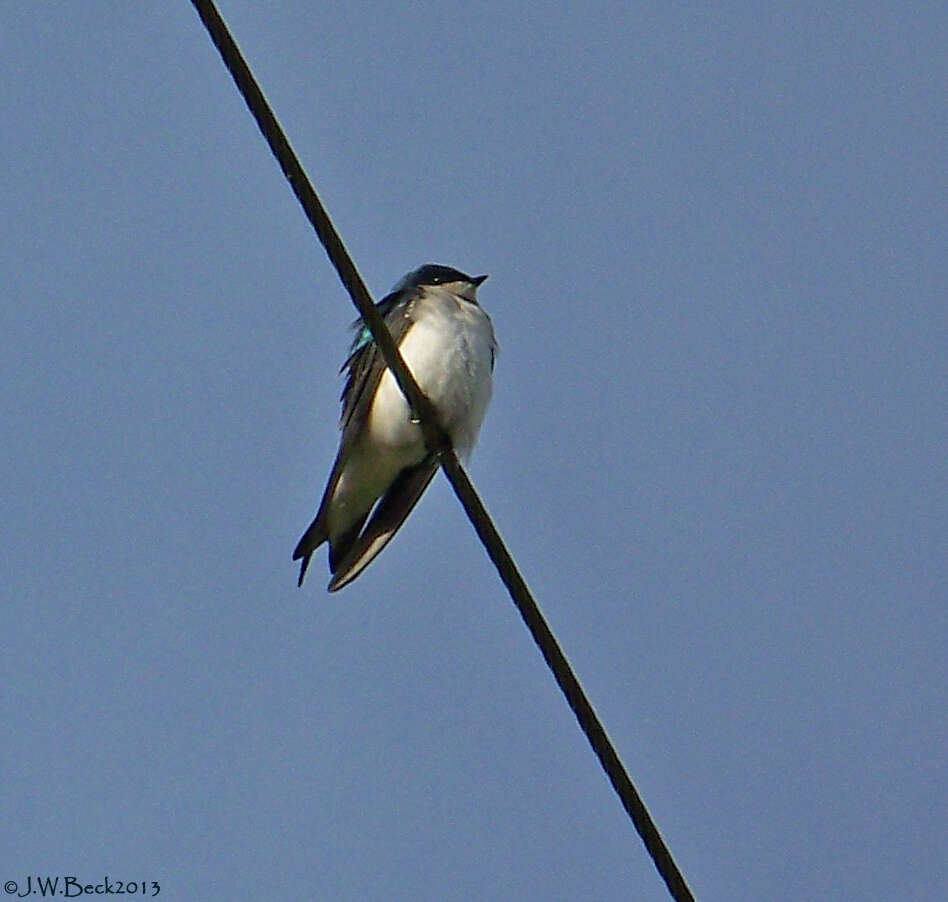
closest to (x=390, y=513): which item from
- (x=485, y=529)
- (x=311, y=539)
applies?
(x=311, y=539)

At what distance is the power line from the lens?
3234mm

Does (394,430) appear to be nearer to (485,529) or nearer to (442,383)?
(442,383)

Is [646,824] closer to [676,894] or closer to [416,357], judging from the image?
[676,894]

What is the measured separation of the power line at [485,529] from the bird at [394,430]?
7.18 feet

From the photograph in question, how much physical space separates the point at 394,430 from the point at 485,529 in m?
2.32

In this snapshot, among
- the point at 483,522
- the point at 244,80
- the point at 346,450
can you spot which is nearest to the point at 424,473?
the point at 346,450

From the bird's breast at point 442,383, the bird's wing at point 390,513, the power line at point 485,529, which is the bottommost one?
the power line at point 485,529

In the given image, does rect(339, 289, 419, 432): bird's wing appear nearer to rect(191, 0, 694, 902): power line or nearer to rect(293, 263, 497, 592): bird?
rect(293, 263, 497, 592): bird

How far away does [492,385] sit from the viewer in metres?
6.49

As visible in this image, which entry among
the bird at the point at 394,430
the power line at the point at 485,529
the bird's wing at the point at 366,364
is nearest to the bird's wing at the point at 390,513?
the bird at the point at 394,430

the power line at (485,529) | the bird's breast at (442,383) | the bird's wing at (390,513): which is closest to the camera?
the power line at (485,529)

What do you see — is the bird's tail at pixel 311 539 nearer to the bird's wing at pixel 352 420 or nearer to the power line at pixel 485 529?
the bird's wing at pixel 352 420

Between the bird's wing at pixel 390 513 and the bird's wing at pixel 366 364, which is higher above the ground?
the bird's wing at pixel 366 364

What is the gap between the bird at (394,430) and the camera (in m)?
6.24
